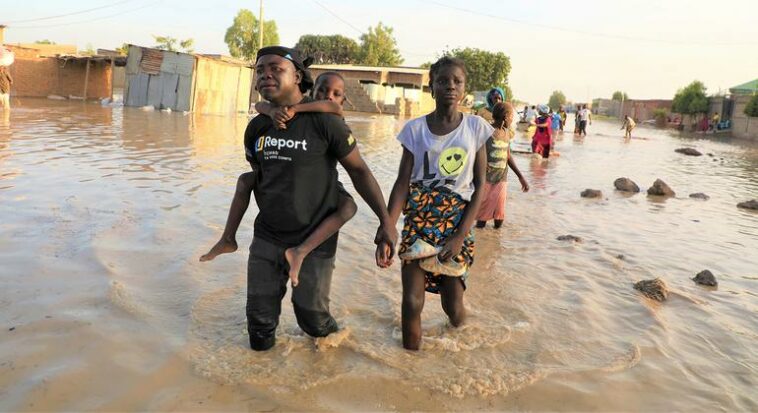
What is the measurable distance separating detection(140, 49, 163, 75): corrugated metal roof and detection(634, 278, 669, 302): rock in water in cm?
2233

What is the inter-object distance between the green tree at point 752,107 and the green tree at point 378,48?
38.9 metres

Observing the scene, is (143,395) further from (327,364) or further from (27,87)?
(27,87)

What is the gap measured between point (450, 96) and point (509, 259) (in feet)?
8.91

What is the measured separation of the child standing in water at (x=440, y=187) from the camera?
9.44ft

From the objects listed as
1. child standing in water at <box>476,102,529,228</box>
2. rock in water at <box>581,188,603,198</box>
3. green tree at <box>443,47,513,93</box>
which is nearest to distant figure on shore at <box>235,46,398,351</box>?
child standing in water at <box>476,102,529,228</box>

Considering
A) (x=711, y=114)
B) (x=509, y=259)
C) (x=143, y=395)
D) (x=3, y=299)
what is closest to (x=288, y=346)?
(x=143, y=395)

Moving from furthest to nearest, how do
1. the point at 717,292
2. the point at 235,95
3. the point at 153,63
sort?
1. the point at 235,95
2. the point at 153,63
3. the point at 717,292

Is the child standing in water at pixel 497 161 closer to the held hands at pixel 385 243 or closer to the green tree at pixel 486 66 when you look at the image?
the held hands at pixel 385 243

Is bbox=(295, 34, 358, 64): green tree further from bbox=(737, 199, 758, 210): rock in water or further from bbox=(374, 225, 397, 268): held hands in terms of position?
bbox=(374, 225, 397, 268): held hands

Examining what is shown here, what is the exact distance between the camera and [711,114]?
3975 centimetres

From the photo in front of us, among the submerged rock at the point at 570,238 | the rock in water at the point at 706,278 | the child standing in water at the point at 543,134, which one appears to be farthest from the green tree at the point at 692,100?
the rock in water at the point at 706,278

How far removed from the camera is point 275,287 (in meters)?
2.76

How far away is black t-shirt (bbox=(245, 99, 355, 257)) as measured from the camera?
2.58 m

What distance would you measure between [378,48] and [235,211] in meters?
61.8
